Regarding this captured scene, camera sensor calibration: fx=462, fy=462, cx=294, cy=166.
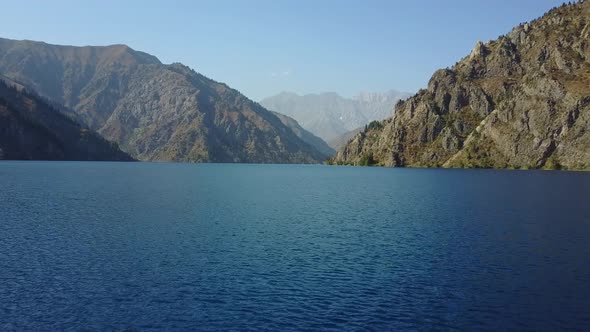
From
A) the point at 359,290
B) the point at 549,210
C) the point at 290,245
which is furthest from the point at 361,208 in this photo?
the point at 359,290

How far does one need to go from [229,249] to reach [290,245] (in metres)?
9.74

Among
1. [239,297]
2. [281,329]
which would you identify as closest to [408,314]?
[281,329]

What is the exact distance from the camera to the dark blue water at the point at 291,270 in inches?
1662

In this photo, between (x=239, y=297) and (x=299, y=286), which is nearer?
(x=239, y=297)

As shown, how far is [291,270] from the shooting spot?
58.1m

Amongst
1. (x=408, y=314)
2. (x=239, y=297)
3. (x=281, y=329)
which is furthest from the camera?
(x=239, y=297)

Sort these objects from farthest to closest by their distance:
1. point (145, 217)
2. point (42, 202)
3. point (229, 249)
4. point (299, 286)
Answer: point (42, 202) → point (145, 217) → point (229, 249) → point (299, 286)

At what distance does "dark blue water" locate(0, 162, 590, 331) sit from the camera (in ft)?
139

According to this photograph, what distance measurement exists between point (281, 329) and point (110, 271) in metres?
28.5

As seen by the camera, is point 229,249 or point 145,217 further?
point 145,217

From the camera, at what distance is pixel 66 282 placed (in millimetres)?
52469

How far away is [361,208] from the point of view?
125562mm

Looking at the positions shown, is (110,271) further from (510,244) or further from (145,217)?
(510,244)

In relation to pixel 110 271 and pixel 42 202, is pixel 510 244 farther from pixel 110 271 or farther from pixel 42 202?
pixel 42 202
